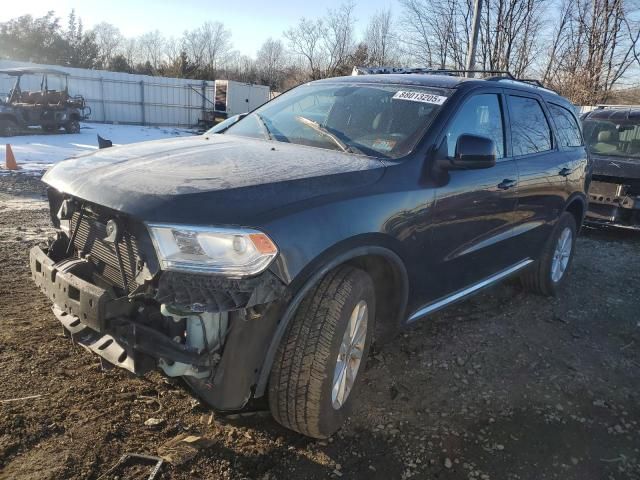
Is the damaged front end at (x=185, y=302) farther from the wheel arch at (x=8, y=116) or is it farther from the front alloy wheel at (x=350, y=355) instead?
the wheel arch at (x=8, y=116)

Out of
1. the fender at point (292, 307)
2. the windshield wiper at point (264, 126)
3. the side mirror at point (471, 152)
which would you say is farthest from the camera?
the windshield wiper at point (264, 126)

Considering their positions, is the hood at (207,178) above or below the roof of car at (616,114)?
below

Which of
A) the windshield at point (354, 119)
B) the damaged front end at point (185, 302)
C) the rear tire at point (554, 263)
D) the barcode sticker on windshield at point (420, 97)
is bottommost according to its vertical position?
the rear tire at point (554, 263)

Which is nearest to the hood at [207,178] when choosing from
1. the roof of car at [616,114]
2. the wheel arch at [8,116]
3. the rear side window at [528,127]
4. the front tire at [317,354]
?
the front tire at [317,354]

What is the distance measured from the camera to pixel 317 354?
2.34 m

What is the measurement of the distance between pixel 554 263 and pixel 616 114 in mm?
4366

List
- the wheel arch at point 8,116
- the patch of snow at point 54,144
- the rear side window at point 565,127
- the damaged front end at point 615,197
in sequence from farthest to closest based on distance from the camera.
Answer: the wheel arch at point 8,116 < the patch of snow at point 54,144 < the damaged front end at point 615,197 < the rear side window at point 565,127

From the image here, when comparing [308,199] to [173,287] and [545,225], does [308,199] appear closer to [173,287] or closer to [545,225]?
[173,287]

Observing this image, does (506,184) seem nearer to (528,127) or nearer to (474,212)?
(474,212)

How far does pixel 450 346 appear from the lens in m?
3.79

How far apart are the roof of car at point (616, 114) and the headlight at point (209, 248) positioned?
7.81 metres

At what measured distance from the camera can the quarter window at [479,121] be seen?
10.6 feet

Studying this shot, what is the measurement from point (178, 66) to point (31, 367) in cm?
3661

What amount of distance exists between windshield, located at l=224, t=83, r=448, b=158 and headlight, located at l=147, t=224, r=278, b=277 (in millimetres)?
1211
